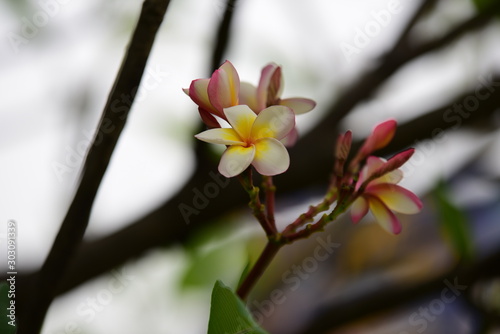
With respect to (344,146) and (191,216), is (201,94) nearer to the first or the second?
(344,146)

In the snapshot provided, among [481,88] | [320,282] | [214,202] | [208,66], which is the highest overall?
[208,66]

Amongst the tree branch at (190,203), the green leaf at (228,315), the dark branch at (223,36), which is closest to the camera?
the green leaf at (228,315)

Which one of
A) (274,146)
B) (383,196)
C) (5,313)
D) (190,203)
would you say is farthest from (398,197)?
(190,203)

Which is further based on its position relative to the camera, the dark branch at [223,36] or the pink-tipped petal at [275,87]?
the dark branch at [223,36]

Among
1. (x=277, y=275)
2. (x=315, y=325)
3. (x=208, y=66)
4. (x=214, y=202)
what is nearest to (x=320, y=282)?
(x=277, y=275)

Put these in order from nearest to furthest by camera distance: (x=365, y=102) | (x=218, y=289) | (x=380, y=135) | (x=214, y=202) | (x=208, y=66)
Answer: (x=218, y=289), (x=380, y=135), (x=208, y=66), (x=214, y=202), (x=365, y=102)

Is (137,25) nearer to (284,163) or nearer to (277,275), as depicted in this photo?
(284,163)

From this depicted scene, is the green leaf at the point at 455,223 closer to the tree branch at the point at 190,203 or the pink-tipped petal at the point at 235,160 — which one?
the tree branch at the point at 190,203

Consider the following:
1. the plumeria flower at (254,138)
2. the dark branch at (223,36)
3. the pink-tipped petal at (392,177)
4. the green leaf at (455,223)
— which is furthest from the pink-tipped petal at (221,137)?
the green leaf at (455,223)
